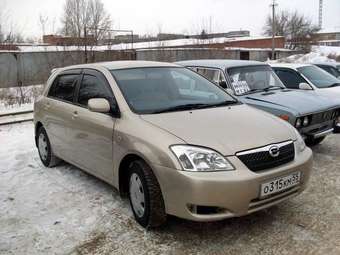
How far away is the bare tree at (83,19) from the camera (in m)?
18.1

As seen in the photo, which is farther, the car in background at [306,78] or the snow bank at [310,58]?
the snow bank at [310,58]

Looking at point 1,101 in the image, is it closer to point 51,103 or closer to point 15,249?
point 51,103

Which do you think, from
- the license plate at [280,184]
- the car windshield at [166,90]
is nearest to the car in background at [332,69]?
the car windshield at [166,90]

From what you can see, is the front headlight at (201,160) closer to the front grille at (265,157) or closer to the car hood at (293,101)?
the front grille at (265,157)

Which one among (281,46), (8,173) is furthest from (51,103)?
(281,46)

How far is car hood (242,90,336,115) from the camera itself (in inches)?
227

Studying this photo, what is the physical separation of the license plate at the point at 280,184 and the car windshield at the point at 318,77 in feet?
17.6

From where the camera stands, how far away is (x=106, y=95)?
4.33 meters

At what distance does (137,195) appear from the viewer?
12.5 ft

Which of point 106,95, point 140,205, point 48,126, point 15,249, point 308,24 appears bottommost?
point 15,249

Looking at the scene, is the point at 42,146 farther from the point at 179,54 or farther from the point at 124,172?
the point at 179,54

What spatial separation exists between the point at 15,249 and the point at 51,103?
2491mm

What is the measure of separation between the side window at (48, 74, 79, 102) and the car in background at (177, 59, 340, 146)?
2195 millimetres

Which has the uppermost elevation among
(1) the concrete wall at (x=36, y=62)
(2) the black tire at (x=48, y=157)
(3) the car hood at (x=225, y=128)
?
(1) the concrete wall at (x=36, y=62)
